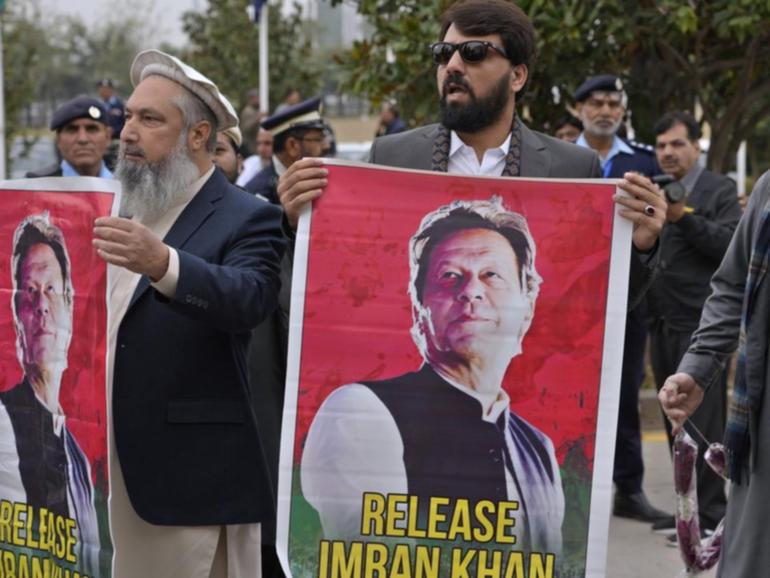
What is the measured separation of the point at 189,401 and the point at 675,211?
351cm

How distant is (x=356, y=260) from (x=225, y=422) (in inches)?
25.1

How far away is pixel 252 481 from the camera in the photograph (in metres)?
4.05

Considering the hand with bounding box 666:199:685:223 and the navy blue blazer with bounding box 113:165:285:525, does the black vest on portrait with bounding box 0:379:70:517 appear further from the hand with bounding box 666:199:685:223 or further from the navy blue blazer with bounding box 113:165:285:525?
the hand with bounding box 666:199:685:223

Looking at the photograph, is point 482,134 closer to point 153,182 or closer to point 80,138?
point 153,182

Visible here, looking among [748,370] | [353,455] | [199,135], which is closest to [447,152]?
[199,135]

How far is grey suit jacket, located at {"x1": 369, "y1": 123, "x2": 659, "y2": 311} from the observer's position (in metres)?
3.95

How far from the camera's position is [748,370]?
3715 millimetres

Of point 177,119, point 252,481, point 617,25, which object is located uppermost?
point 617,25

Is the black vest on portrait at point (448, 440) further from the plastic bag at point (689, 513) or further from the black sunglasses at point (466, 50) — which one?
the black sunglasses at point (466, 50)

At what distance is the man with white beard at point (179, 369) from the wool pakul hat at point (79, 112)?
332 cm

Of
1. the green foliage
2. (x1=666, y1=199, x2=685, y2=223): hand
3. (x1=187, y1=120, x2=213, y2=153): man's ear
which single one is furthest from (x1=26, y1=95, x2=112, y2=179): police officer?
the green foliage

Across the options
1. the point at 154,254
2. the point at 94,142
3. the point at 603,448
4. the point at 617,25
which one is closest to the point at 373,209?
the point at 154,254

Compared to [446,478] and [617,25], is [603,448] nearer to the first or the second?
[446,478]

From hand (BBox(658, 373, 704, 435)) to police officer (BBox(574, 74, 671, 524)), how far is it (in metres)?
4.01
